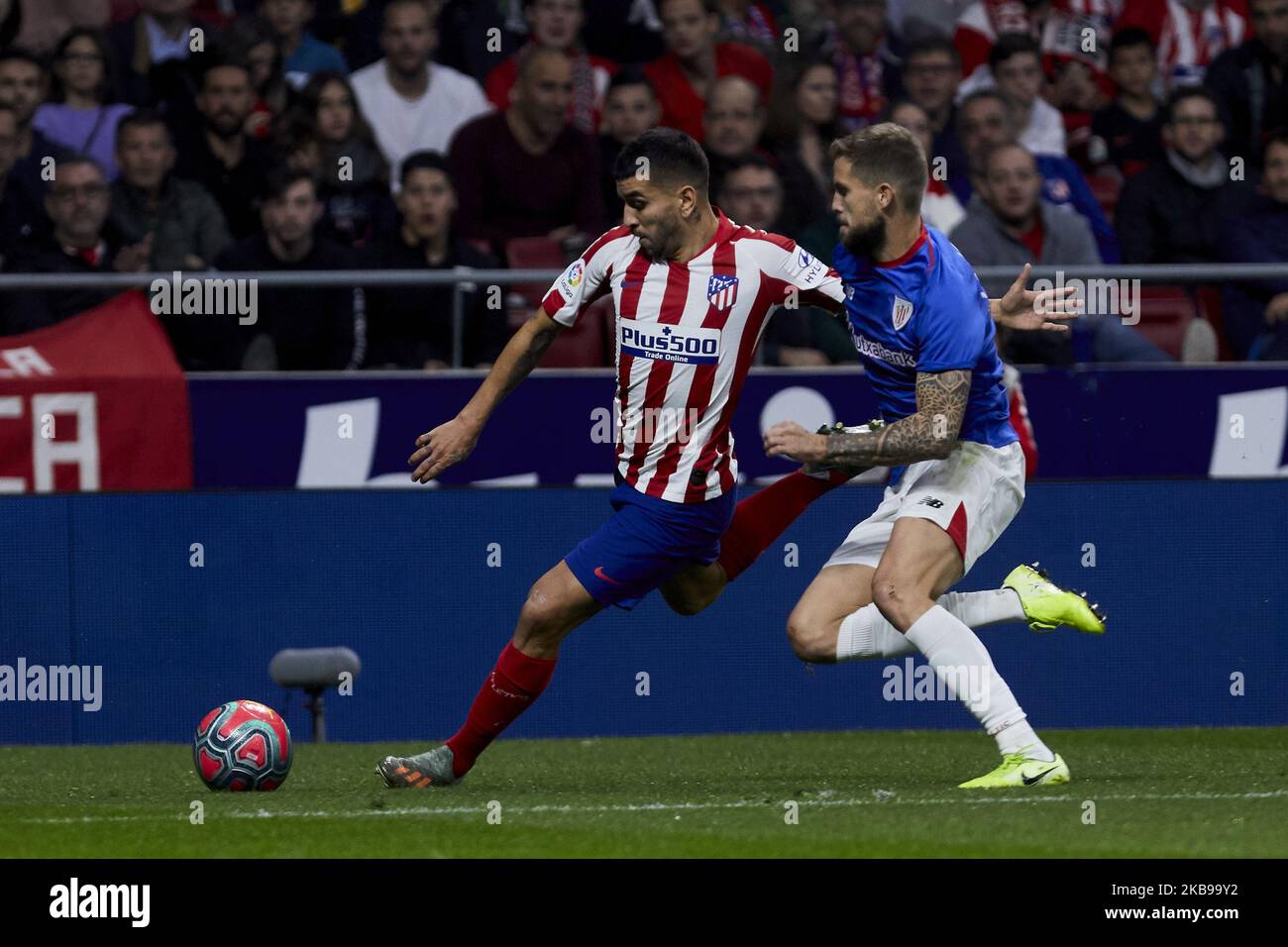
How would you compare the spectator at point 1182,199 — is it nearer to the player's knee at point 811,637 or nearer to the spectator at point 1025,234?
the spectator at point 1025,234

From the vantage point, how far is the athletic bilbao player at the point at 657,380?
24.3ft

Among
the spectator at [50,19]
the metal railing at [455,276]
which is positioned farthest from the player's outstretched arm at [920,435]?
the spectator at [50,19]

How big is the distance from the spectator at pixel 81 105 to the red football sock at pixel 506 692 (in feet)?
18.0

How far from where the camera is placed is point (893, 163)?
7.03m

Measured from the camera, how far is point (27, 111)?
38.5 feet

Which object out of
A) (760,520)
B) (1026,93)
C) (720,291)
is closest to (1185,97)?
(1026,93)

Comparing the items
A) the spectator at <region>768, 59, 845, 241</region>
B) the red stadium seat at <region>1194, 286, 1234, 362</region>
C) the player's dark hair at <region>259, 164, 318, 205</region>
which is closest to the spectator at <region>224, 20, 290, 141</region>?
the player's dark hair at <region>259, 164, 318, 205</region>

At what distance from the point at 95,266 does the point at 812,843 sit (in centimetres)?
625

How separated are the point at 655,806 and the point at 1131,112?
23.6 feet

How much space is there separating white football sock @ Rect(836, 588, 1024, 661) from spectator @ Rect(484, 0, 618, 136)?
531 cm

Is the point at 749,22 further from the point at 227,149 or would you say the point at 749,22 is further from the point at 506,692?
the point at 506,692

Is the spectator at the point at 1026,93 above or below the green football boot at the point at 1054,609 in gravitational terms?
above
